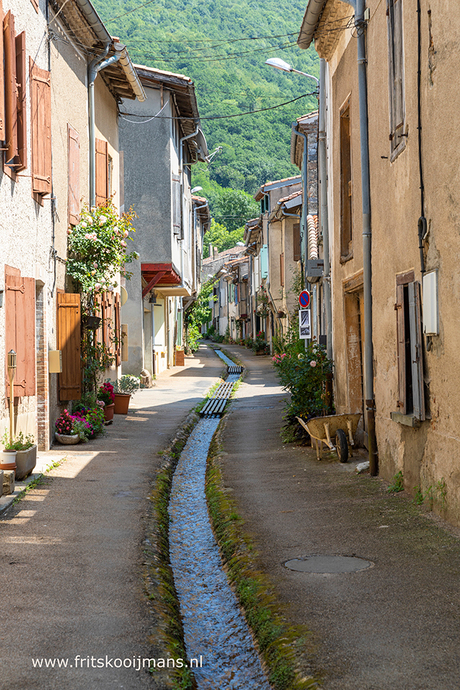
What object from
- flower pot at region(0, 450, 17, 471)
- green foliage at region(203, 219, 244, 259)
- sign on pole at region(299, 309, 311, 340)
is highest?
green foliage at region(203, 219, 244, 259)

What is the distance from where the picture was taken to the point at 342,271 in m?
12.0

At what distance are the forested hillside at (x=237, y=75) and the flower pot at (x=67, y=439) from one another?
6534 cm

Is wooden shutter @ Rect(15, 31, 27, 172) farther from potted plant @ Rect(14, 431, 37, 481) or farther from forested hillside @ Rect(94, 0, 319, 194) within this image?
forested hillside @ Rect(94, 0, 319, 194)

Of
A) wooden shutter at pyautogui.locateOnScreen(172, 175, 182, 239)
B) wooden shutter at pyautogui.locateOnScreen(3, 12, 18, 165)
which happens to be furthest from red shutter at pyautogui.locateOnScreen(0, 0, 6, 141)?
wooden shutter at pyautogui.locateOnScreen(172, 175, 182, 239)

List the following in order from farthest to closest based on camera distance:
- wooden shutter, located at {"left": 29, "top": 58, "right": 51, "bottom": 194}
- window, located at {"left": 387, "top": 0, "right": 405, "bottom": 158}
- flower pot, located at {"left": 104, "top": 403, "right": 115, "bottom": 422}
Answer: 1. flower pot, located at {"left": 104, "top": 403, "right": 115, "bottom": 422}
2. wooden shutter, located at {"left": 29, "top": 58, "right": 51, "bottom": 194}
3. window, located at {"left": 387, "top": 0, "right": 405, "bottom": 158}

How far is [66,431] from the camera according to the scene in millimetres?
Answer: 12438

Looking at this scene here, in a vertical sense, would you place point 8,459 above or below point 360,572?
above

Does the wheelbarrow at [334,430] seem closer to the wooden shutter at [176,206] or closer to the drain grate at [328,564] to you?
the drain grate at [328,564]

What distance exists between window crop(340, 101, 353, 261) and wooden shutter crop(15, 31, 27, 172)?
4.86m

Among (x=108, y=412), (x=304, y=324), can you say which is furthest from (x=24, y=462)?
(x=304, y=324)

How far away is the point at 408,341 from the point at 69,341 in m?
6.28

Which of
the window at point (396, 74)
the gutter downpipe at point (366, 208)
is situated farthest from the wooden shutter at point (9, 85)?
the window at point (396, 74)

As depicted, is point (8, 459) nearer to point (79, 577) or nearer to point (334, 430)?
→ point (79, 577)

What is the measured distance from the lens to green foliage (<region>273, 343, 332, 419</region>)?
12422mm
